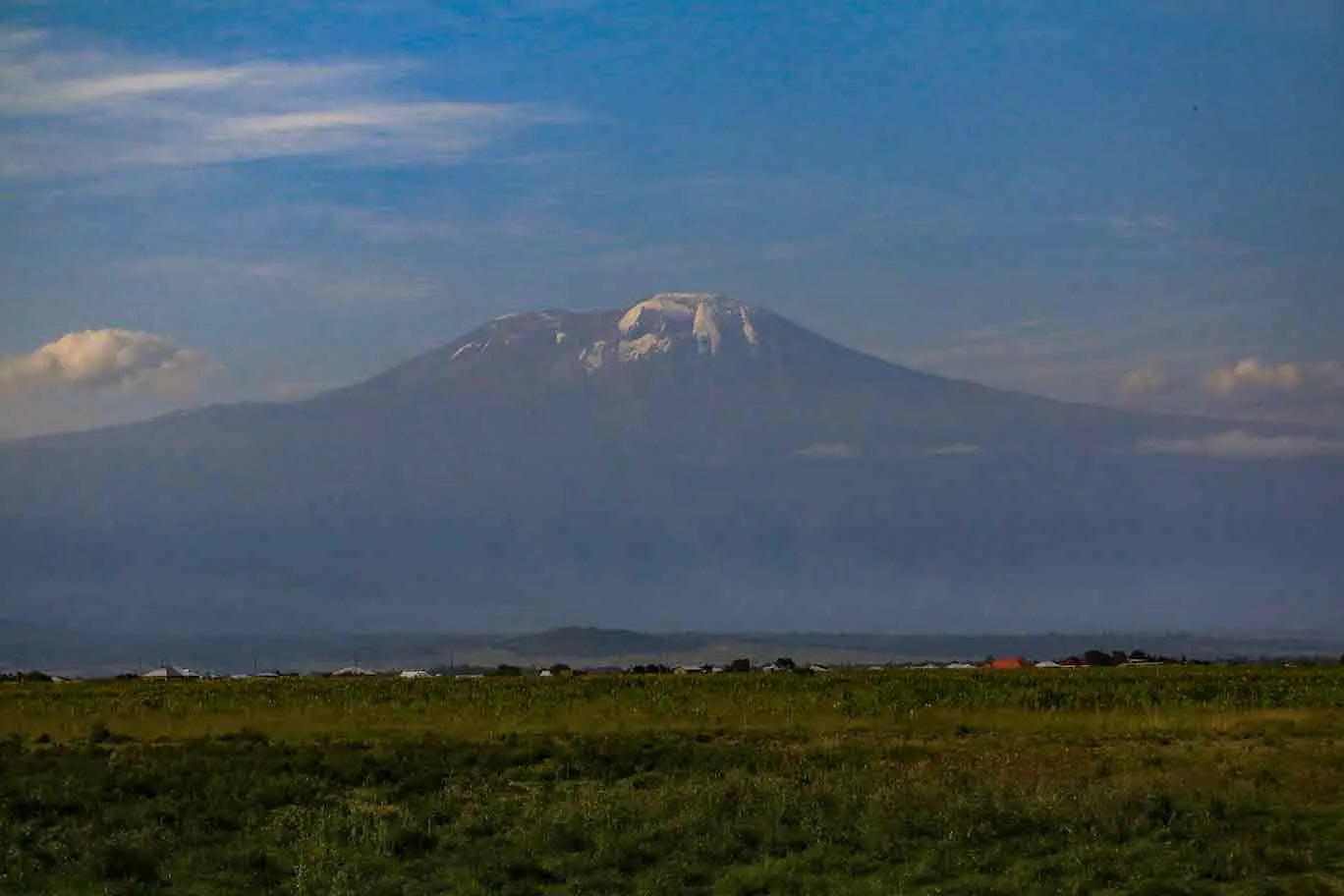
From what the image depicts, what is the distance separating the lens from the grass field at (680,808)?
65.0ft

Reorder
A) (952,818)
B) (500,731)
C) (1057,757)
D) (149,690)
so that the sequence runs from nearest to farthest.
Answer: (952,818)
(1057,757)
(500,731)
(149,690)

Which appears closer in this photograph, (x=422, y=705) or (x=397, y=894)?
(x=397, y=894)

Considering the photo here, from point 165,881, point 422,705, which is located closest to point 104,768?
point 165,881

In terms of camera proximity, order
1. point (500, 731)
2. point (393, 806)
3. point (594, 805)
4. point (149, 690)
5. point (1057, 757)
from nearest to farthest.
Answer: point (594, 805) < point (393, 806) < point (1057, 757) < point (500, 731) < point (149, 690)

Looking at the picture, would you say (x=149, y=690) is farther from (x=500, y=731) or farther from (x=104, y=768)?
(x=104, y=768)

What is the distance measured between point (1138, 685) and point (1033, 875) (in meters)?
39.7

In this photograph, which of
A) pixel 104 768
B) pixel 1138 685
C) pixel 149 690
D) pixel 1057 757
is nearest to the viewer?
pixel 104 768

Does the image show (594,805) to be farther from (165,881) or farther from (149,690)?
(149,690)

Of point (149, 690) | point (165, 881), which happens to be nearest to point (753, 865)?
point (165, 881)

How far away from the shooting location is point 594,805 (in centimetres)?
2317

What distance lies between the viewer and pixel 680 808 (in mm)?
23094

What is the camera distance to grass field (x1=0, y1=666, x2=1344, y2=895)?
1981 cm

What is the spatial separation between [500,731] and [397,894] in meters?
19.0

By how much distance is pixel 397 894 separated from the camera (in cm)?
1927
